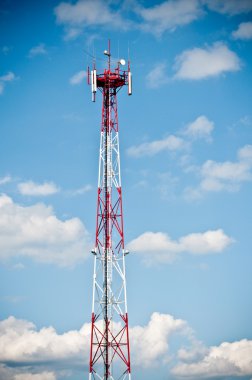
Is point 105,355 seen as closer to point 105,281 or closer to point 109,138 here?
point 105,281

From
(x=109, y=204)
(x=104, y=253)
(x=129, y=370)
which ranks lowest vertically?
(x=129, y=370)

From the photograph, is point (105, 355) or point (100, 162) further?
point (100, 162)

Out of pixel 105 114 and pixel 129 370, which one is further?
pixel 105 114

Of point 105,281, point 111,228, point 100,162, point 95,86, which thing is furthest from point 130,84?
point 105,281

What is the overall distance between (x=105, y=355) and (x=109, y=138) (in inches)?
1045

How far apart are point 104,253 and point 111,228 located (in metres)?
3.28

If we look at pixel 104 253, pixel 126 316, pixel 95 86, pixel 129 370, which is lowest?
pixel 129 370

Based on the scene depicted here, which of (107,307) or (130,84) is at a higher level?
(130,84)

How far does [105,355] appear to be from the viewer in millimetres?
81125

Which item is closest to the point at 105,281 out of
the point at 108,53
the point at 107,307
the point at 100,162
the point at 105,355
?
the point at 107,307

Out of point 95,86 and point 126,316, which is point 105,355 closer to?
point 126,316

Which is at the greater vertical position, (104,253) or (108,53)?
(108,53)

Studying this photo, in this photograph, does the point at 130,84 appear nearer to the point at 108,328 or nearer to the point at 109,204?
the point at 109,204

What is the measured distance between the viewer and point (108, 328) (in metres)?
81.8
